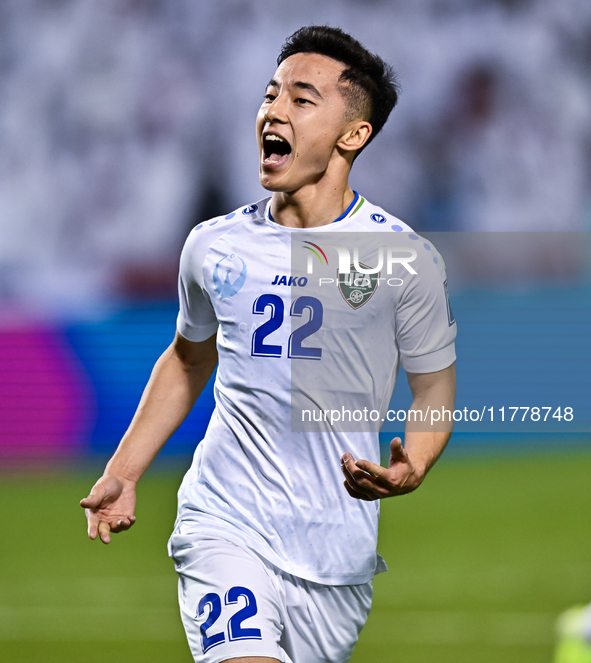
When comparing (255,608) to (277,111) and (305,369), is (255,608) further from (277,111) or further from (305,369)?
(277,111)

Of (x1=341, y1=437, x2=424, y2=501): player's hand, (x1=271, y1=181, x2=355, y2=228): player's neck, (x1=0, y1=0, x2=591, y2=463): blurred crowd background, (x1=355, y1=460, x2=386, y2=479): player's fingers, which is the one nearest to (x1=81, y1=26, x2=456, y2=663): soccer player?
(x1=271, y1=181, x2=355, y2=228): player's neck

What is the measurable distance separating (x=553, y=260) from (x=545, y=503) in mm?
4346

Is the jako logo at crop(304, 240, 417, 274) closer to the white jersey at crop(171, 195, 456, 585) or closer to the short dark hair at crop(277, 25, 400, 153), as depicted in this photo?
the white jersey at crop(171, 195, 456, 585)

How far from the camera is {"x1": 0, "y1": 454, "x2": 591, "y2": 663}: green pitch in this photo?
5324mm

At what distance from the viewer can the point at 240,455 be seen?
9.43ft

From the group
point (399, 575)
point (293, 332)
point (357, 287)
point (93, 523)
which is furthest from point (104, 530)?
point (399, 575)

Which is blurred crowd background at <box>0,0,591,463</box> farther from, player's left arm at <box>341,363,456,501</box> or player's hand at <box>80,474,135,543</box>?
player's left arm at <box>341,363,456,501</box>

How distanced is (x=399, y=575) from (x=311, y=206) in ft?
14.3

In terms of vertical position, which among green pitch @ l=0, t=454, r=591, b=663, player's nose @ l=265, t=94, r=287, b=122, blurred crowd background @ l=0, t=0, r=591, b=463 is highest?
player's nose @ l=265, t=94, r=287, b=122

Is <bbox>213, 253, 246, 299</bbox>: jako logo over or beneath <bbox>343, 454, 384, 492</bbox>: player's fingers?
over

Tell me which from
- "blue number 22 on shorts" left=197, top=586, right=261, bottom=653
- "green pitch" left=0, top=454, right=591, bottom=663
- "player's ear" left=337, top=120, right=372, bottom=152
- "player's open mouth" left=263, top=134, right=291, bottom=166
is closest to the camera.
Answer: "blue number 22 on shorts" left=197, top=586, right=261, bottom=653

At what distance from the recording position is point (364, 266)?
303cm

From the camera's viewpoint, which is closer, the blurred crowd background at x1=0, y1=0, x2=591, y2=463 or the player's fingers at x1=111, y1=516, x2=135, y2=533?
the player's fingers at x1=111, y1=516, x2=135, y2=533

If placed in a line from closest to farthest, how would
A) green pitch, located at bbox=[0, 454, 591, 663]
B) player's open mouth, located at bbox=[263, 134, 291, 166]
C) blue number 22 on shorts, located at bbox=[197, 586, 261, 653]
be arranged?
blue number 22 on shorts, located at bbox=[197, 586, 261, 653] → player's open mouth, located at bbox=[263, 134, 291, 166] → green pitch, located at bbox=[0, 454, 591, 663]
